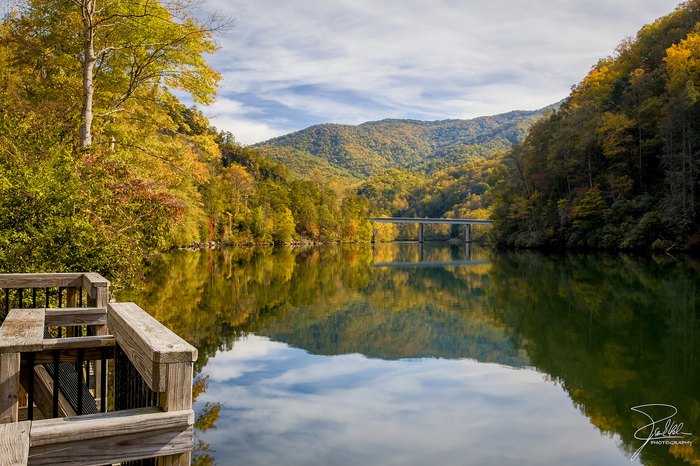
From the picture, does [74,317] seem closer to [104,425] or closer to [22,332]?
[22,332]

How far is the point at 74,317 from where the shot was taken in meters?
4.29

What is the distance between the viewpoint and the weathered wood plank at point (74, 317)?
13.5ft

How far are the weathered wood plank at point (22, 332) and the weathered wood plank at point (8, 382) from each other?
58 millimetres

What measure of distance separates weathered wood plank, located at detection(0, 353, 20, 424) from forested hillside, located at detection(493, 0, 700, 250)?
4236cm

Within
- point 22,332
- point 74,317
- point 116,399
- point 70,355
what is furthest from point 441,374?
point 22,332

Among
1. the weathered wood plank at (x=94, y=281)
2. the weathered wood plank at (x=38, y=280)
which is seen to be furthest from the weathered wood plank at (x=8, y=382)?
the weathered wood plank at (x=38, y=280)

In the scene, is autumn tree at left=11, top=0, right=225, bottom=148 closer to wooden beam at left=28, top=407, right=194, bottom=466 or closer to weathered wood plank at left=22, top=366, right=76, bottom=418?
weathered wood plank at left=22, top=366, right=76, bottom=418

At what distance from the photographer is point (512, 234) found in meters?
58.8

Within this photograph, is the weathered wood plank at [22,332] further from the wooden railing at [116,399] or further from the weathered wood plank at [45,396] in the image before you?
the weathered wood plank at [45,396]

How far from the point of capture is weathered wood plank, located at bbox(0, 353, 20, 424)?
2.74 m

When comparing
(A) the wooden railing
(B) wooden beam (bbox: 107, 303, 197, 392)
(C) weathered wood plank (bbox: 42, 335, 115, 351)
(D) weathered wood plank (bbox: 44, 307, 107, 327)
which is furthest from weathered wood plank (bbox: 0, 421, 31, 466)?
(D) weathered wood plank (bbox: 44, 307, 107, 327)

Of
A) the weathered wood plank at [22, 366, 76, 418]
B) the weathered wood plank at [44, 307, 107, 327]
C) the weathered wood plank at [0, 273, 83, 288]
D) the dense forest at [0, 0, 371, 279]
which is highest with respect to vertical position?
the dense forest at [0, 0, 371, 279]

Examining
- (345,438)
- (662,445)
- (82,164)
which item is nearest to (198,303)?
(82,164)

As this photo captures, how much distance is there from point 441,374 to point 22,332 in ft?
25.2
